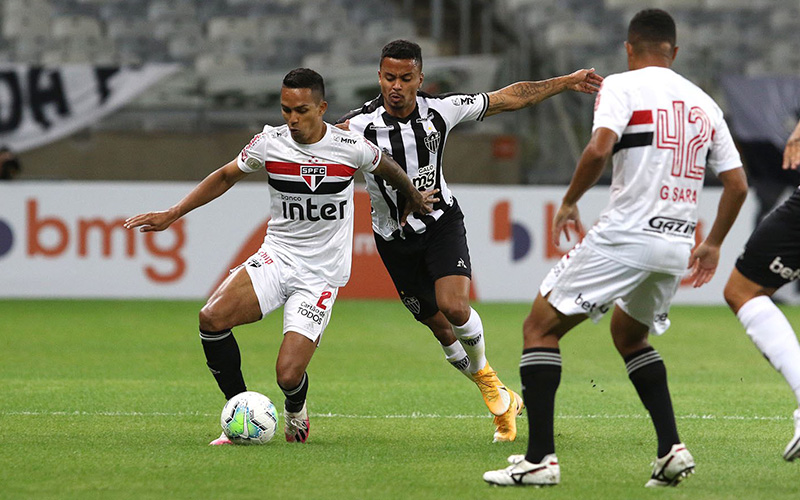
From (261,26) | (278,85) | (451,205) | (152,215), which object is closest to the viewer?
(152,215)

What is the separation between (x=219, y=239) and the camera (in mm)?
14594

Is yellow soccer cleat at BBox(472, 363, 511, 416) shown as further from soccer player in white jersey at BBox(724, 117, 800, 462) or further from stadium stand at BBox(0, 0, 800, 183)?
stadium stand at BBox(0, 0, 800, 183)

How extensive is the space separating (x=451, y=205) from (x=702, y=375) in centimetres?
332

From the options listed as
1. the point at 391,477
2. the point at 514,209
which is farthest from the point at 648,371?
the point at 514,209

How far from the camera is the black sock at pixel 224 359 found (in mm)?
6035

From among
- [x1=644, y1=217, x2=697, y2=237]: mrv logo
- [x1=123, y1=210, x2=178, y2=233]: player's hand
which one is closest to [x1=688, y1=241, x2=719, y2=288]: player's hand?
[x1=644, y1=217, x2=697, y2=237]: mrv logo

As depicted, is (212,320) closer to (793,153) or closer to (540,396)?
(540,396)

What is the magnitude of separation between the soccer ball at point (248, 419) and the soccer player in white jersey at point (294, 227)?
0.38ft

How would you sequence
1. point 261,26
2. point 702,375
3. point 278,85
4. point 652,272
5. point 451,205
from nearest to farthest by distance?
1. point 652,272
2. point 451,205
3. point 702,375
4. point 278,85
5. point 261,26

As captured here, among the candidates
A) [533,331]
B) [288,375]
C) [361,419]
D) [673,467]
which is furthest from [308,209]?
[673,467]

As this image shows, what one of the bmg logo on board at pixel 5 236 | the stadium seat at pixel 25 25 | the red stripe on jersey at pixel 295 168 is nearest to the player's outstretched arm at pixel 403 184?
the red stripe on jersey at pixel 295 168

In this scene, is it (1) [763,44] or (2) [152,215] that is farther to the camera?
(1) [763,44]

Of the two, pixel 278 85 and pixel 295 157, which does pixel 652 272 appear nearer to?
pixel 295 157

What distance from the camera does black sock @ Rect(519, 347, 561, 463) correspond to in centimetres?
476
